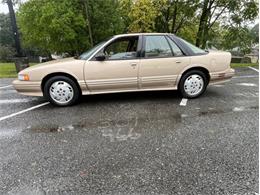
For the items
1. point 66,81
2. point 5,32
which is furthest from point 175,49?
point 5,32

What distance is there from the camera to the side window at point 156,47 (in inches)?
193

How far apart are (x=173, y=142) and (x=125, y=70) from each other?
218cm

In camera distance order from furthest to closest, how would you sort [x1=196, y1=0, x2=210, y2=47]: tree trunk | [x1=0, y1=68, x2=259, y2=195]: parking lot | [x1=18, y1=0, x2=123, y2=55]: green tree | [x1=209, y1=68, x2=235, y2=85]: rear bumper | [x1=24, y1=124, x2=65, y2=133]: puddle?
1. [x1=196, y1=0, x2=210, y2=47]: tree trunk
2. [x1=18, y1=0, x2=123, y2=55]: green tree
3. [x1=209, y1=68, x2=235, y2=85]: rear bumper
4. [x1=24, y1=124, x2=65, y2=133]: puddle
5. [x1=0, y1=68, x2=259, y2=195]: parking lot

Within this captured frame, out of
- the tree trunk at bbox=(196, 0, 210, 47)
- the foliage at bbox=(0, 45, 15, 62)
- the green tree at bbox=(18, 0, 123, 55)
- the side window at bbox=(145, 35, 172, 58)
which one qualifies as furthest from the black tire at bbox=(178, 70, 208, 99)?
the foliage at bbox=(0, 45, 15, 62)

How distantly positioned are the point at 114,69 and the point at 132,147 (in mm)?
2180

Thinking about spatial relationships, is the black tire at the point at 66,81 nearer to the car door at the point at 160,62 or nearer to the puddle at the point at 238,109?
the car door at the point at 160,62

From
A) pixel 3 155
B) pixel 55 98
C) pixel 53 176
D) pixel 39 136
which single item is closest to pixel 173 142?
pixel 53 176

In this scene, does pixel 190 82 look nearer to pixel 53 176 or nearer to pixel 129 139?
pixel 129 139

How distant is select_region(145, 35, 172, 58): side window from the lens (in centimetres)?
489

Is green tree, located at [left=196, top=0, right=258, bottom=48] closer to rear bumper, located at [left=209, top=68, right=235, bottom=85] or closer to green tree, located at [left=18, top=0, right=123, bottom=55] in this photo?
green tree, located at [left=18, top=0, right=123, bottom=55]

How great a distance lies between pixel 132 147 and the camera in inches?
121

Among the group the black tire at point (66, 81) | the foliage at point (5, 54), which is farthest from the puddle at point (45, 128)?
the foliage at point (5, 54)

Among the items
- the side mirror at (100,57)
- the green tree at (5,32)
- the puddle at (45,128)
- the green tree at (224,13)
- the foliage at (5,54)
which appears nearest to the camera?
the puddle at (45,128)

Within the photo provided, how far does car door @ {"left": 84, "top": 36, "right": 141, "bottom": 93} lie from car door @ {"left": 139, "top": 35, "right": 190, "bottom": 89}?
181mm
